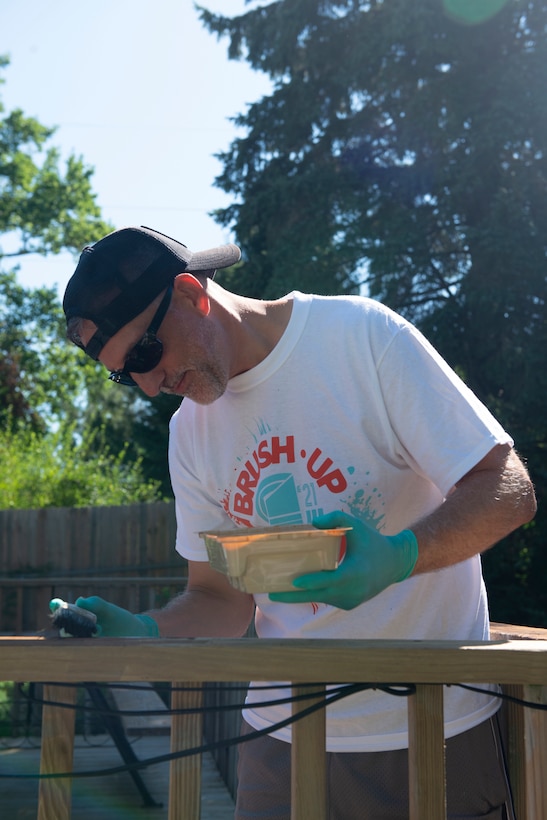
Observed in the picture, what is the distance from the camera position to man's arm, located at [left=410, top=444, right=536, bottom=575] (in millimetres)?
1572

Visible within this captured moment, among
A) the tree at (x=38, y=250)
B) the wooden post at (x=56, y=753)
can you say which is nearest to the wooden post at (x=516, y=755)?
the wooden post at (x=56, y=753)

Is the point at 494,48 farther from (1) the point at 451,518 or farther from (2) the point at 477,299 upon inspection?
(1) the point at 451,518

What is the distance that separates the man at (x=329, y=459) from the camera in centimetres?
171

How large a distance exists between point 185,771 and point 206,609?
29.3 inches

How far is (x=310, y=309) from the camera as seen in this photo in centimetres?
201

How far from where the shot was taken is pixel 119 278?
1926 millimetres

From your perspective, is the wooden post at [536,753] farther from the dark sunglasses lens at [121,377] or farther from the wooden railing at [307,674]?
the dark sunglasses lens at [121,377]

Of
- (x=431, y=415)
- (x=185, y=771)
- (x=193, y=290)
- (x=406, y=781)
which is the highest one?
(x=193, y=290)

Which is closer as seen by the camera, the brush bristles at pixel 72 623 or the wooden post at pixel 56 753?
the wooden post at pixel 56 753

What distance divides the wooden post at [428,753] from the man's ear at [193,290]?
3.30 ft

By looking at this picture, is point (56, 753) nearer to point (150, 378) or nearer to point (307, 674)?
point (307, 674)

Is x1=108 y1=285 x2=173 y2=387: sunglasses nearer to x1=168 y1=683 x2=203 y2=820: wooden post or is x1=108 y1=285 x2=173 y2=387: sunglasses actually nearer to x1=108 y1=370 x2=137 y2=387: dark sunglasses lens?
x1=108 y1=370 x2=137 y2=387: dark sunglasses lens

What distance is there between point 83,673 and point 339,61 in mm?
15235

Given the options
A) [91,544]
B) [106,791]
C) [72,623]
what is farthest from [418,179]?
[72,623]
